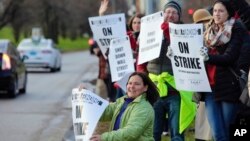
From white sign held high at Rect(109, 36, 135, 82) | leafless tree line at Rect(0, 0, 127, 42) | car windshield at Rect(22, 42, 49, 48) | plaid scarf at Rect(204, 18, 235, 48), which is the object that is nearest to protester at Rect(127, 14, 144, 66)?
white sign held high at Rect(109, 36, 135, 82)

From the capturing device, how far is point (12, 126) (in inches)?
528

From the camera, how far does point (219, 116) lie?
25.8 ft

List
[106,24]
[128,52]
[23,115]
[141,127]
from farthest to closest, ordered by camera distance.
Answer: [23,115] < [106,24] < [128,52] < [141,127]

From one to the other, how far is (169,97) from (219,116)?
871 millimetres

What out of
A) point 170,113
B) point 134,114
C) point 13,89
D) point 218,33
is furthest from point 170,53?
point 13,89

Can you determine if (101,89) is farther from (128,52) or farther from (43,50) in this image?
(43,50)

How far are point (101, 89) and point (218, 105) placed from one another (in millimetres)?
5743

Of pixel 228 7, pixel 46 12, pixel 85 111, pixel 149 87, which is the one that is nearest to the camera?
pixel 85 111

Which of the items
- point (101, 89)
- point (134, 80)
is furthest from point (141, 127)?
point (101, 89)

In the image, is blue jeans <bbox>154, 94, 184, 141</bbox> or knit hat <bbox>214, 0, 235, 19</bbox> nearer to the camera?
knit hat <bbox>214, 0, 235, 19</bbox>

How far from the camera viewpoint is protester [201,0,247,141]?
24.8 ft

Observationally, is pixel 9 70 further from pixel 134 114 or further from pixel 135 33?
pixel 134 114

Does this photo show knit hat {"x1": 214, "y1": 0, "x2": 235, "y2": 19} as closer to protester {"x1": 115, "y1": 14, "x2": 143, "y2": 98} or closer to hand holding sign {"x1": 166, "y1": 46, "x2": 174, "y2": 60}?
hand holding sign {"x1": 166, "y1": 46, "x2": 174, "y2": 60}

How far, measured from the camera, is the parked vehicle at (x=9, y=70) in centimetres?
1897
